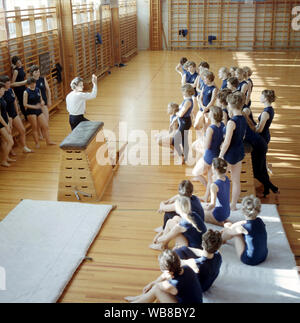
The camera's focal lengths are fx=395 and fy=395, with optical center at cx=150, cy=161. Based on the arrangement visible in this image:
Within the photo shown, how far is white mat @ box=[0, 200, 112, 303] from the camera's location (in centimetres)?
350

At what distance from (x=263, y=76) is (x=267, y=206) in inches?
326

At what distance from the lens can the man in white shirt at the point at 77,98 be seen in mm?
5777

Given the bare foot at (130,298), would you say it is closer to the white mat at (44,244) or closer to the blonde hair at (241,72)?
the white mat at (44,244)

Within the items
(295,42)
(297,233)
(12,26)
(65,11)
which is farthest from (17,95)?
(295,42)

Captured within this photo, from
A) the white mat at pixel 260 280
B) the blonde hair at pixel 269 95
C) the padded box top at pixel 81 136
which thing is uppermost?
the blonde hair at pixel 269 95

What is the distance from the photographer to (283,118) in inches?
326

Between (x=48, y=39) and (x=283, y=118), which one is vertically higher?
(x=48, y=39)

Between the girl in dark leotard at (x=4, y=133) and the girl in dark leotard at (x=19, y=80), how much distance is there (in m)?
0.90

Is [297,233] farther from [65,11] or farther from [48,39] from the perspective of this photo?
[65,11]

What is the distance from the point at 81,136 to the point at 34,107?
5.62 feet

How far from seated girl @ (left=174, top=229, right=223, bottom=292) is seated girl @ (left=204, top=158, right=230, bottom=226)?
2.99 ft

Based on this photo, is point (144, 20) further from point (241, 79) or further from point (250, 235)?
point (250, 235)

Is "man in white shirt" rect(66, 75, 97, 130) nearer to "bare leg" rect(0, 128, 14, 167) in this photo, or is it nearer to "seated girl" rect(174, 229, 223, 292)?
"bare leg" rect(0, 128, 14, 167)

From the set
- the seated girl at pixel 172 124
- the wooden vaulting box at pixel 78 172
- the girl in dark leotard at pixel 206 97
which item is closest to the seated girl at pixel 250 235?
the wooden vaulting box at pixel 78 172
